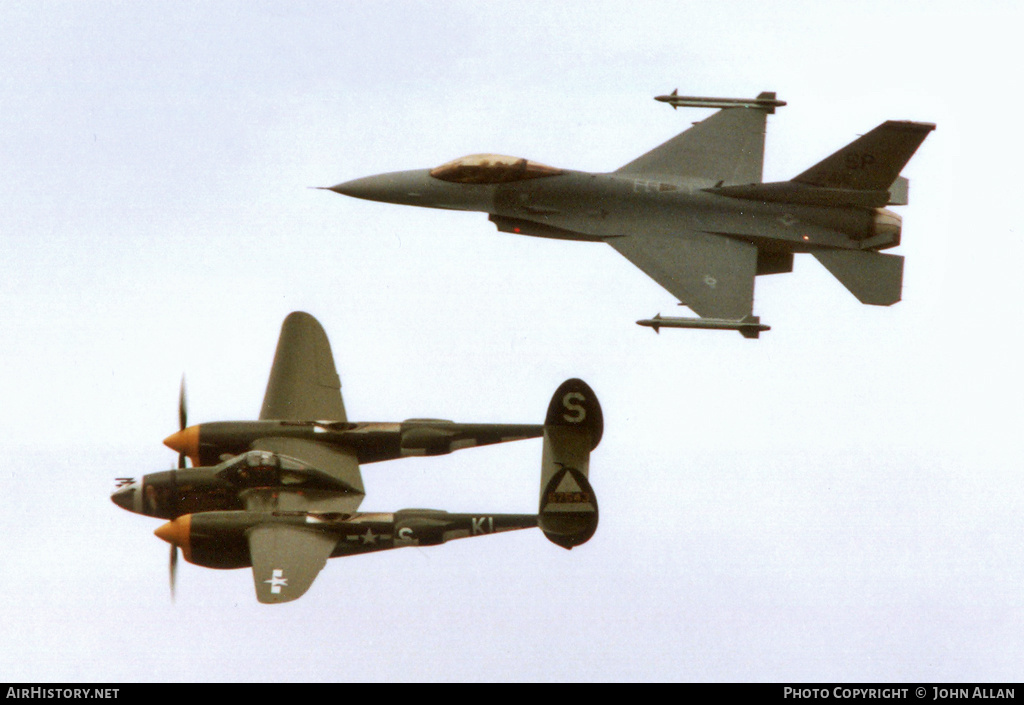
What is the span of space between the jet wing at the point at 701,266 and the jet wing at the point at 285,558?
7665mm

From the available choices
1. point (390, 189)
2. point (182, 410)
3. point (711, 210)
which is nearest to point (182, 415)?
point (182, 410)

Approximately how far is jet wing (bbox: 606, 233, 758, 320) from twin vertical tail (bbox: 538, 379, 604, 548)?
8.72 feet

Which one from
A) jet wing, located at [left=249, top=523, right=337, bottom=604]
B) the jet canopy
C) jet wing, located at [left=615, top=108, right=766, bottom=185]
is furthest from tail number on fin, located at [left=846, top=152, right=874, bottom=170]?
jet wing, located at [left=249, top=523, right=337, bottom=604]

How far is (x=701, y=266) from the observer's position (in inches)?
1289

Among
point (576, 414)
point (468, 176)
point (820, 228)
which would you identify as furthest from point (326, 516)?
point (820, 228)

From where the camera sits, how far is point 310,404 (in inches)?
1305

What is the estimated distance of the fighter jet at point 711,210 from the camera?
32.6 meters

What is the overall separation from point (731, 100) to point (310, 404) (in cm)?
982

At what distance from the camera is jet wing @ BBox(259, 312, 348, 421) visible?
33.1m

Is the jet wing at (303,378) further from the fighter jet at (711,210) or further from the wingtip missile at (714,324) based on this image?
the wingtip missile at (714,324)

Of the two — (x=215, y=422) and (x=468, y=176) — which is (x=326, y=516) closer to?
(x=215, y=422)

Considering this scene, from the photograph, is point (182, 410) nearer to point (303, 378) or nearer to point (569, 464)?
point (303, 378)

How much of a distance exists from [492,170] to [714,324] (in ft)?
16.7

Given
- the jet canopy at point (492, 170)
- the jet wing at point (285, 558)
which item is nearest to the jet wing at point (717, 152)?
the jet canopy at point (492, 170)
